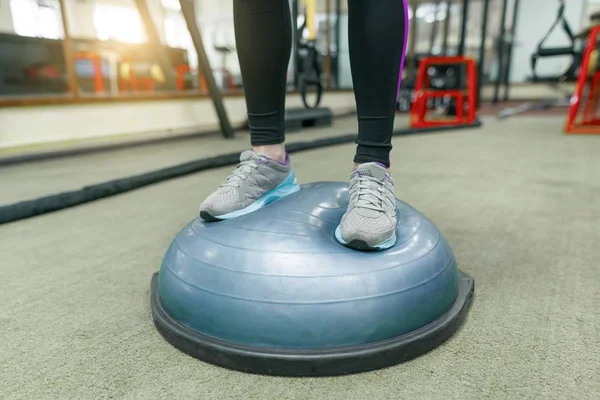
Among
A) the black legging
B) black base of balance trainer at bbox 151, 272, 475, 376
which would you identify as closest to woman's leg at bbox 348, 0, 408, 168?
the black legging

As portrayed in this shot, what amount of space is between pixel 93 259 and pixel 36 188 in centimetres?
94

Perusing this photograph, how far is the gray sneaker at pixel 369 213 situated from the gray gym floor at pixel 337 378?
180 mm

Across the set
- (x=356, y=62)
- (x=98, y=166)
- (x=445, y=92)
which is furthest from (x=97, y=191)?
(x=445, y=92)

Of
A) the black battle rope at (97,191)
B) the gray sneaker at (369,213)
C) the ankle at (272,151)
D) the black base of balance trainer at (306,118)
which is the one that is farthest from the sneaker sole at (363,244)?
the black base of balance trainer at (306,118)

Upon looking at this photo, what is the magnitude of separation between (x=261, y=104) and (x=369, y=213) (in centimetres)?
33

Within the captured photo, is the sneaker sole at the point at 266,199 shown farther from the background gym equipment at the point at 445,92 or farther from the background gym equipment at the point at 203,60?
the background gym equipment at the point at 445,92

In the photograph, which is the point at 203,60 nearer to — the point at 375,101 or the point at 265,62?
the point at 265,62

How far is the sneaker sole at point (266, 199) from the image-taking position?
76 cm

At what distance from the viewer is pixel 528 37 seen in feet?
26.0

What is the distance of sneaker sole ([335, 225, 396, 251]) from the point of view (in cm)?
65

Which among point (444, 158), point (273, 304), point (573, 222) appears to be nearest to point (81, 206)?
Result: point (273, 304)

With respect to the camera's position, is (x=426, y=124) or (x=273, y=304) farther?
(x=426, y=124)

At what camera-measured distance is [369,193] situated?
719mm

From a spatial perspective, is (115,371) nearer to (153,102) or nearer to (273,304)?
(273,304)
